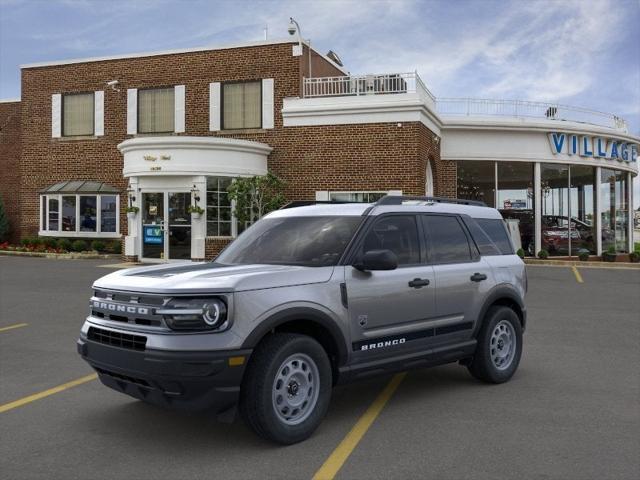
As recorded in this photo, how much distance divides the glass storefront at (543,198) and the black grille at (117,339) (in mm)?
20955

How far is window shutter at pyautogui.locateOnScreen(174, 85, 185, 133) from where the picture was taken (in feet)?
78.2

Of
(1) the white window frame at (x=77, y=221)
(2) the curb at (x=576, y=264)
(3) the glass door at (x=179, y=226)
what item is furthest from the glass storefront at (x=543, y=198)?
(1) the white window frame at (x=77, y=221)

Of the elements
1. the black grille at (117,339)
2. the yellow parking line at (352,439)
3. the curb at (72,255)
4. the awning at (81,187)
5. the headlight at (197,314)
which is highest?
the awning at (81,187)

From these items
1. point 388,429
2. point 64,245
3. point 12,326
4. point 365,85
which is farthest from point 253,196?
point 388,429

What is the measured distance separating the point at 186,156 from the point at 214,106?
398 cm

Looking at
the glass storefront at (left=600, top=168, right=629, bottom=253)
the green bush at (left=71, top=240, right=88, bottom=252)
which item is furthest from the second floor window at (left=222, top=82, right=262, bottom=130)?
the glass storefront at (left=600, top=168, right=629, bottom=253)

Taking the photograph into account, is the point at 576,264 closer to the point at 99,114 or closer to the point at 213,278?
the point at 99,114

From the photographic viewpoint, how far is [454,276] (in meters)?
5.96

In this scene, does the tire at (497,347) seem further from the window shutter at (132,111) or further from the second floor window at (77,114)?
the second floor window at (77,114)

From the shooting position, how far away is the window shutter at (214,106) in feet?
76.5

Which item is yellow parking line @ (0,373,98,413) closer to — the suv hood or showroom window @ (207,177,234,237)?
the suv hood

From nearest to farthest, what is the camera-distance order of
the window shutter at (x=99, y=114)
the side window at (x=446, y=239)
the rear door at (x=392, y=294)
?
1. the rear door at (x=392, y=294)
2. the side window at (x=446, y=239)
3. the window shutter at (x=99, y=114)

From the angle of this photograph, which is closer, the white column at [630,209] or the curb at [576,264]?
the curb at [576,264]

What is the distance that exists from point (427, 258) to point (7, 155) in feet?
89.7
